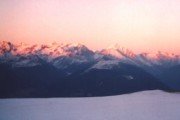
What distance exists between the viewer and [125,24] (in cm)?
314

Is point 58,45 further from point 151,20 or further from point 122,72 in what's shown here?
point 151,20

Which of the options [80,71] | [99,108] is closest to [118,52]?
[80,71]

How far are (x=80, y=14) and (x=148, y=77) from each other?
897 mm

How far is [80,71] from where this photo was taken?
311cm

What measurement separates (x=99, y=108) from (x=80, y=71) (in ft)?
1.31

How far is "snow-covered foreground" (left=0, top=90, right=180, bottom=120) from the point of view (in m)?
2.99

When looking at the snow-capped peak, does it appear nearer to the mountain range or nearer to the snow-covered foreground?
the mountain range

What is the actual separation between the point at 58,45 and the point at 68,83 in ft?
1.24

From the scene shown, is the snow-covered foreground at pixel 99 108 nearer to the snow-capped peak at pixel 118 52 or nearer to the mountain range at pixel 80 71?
the mountain range at pixel 80 71

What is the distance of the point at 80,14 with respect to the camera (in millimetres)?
3150

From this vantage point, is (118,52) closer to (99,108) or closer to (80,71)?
(80,71)

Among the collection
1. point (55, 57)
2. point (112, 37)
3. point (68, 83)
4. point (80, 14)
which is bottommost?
point (68, 83)

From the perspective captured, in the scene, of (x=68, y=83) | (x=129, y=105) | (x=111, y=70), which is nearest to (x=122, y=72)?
(x=111, y=70)

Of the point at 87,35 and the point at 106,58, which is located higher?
the point at 87,35
